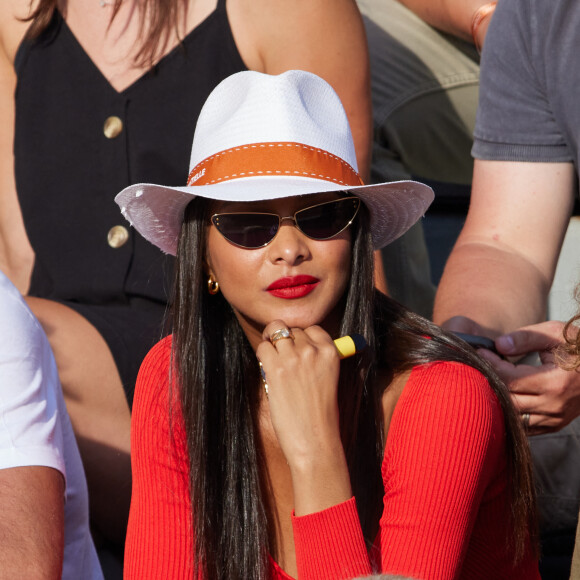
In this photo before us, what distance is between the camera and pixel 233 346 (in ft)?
7.11

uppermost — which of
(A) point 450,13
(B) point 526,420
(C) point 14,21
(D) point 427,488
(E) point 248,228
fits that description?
(C) point 14,21

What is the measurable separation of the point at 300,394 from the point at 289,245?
29 cm

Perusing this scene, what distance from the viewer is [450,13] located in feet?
11.4

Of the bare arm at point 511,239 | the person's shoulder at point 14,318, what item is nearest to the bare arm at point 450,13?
the bare arm at point 511,239

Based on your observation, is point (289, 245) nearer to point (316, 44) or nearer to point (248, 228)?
point (248, 228)

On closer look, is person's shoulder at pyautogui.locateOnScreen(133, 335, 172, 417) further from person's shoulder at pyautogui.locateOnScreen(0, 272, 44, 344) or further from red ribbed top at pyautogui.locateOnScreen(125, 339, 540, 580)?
person's shoulder at pyautogui.locateOnScreen(0, 272, 44, 344)

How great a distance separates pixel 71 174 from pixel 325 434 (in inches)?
56.5

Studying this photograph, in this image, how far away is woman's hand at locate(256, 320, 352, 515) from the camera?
1.81 m

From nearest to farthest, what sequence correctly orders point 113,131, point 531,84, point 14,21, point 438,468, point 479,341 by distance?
point 438,468 → point 479,341 → point 531,84 → point 113,131 → point 14,21

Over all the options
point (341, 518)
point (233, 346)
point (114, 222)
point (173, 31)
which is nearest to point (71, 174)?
point (114, 222)

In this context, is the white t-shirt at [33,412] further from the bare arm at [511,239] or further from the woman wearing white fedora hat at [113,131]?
the bare arm at [511,239]

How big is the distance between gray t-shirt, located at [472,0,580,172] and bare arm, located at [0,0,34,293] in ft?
4.66

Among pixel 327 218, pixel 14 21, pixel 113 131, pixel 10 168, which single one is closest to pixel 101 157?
pixel 113 131

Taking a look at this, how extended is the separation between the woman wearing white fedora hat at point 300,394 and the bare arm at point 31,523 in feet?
0.81
